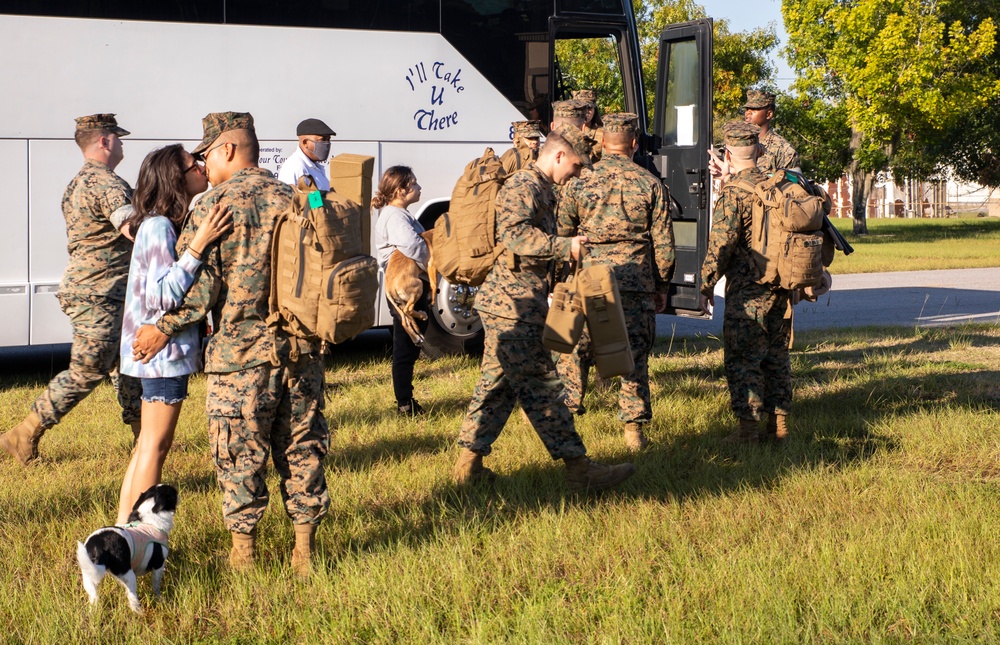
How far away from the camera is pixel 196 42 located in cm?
883

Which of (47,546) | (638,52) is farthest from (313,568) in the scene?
(638,52)

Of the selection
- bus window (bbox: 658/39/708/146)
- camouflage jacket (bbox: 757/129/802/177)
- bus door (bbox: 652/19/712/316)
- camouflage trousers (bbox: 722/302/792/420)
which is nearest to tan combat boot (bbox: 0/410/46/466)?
camouflage trousers (bbox: 722/302/792/420)

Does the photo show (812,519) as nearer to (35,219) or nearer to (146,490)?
(146,490)

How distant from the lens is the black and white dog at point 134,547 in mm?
3715

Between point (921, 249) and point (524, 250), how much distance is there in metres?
22.6

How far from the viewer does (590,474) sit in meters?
5.32

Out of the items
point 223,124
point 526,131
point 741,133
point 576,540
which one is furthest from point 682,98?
point 223,124

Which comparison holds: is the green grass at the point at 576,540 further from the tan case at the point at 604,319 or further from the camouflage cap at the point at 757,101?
the camouflage cap at the point at 757,101

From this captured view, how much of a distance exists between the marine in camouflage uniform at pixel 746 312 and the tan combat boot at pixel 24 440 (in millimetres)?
4019

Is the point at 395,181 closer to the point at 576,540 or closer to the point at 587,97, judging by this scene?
the point at 587,97

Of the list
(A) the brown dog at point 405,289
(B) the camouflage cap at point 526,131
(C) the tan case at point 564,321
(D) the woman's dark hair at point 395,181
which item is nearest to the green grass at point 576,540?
(A) the brown dog at point 405,289

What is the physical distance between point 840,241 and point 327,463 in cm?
347

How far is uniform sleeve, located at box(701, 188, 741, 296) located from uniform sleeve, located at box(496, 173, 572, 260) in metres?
1.54

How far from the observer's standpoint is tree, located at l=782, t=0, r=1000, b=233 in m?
30.0
